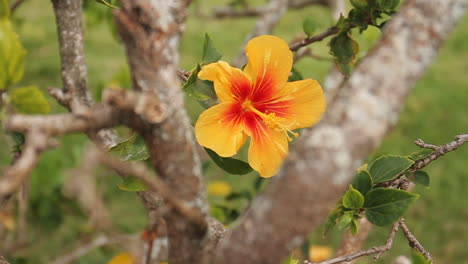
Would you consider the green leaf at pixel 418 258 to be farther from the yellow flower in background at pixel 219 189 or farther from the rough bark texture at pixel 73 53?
the yellow flower in background at pixel 219 189

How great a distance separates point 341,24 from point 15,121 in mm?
605

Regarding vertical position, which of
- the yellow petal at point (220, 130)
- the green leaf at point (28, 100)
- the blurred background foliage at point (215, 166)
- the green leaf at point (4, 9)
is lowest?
the blurred background foliage at point (215, 166)

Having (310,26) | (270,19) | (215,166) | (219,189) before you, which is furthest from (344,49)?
(215,166)

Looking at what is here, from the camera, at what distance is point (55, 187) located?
66.4 inches

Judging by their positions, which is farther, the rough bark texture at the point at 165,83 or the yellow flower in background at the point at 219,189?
the yellow flower in background at the point at 219,189

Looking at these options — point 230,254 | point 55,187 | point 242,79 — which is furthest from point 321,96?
point 55,187

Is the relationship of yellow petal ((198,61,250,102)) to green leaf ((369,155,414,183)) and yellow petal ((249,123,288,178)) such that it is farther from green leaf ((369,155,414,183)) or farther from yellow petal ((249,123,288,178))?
green leaf ((369,155,414,183))

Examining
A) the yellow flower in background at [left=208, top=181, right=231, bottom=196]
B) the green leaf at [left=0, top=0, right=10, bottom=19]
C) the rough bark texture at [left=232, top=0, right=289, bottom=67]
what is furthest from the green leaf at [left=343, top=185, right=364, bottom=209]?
the yellow flower in background at [left=208, top=181, right=231, bottom=196]

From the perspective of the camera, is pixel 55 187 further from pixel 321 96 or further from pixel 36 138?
pixel 36 138

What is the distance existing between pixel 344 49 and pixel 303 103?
175 mm

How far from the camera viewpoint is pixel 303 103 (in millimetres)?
789

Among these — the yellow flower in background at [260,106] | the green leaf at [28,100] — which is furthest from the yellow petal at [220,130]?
the green leaf at [28,100]

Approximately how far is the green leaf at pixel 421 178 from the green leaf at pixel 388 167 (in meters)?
0.06

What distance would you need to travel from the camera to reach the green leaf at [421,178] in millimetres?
767
